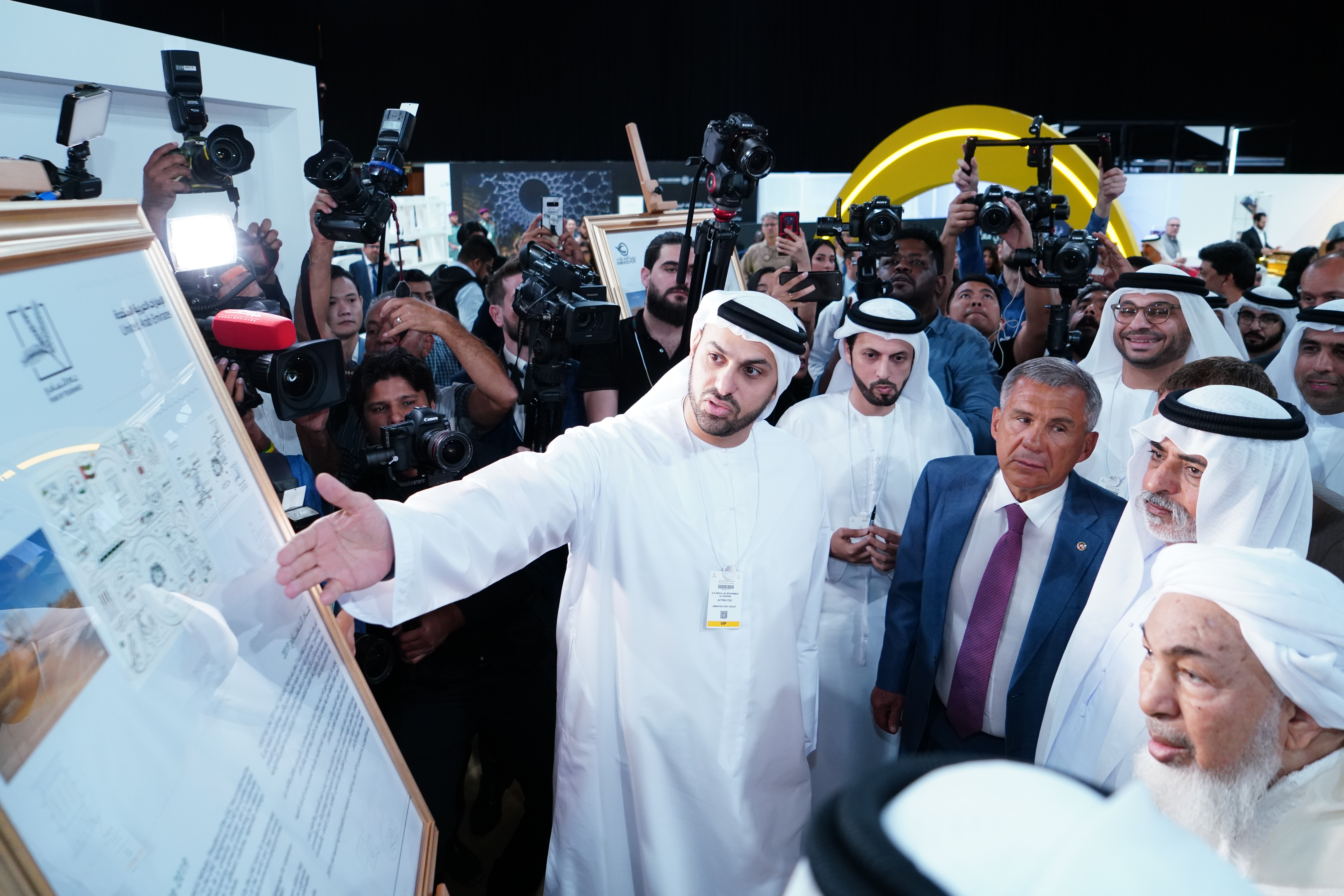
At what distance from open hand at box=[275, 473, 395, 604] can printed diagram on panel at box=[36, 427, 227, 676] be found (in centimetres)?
20

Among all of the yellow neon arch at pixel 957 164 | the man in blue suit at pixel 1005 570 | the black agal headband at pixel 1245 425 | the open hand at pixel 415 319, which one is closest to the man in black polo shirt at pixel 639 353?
the open hand at pixel 415 319

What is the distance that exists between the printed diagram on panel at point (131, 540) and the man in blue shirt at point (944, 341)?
267 cm

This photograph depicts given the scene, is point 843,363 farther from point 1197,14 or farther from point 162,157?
point 1197,14

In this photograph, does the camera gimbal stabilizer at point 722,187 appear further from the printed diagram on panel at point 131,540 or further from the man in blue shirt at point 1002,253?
the printed diagram on panel at point 131,540

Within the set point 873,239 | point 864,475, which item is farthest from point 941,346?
point 864,475

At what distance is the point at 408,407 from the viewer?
246 cm

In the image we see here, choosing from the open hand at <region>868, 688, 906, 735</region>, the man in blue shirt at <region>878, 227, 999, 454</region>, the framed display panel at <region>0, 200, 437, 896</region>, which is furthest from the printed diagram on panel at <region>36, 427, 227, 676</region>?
the man in blue shirt at <region>878, 227, 999, 454</region>

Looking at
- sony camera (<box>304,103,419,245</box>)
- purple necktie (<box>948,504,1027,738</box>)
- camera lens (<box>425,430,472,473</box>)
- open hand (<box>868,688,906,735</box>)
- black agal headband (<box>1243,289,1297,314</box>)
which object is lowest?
open hand (<box>868,688,906,735</box>)

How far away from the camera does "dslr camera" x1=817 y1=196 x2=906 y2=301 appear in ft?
12.2

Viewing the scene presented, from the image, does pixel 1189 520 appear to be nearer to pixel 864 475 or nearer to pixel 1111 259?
pixel 864 475

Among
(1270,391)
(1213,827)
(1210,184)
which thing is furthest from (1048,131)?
(1213,827)

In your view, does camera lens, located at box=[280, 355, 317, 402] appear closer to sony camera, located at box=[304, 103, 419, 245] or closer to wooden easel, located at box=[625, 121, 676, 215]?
sony camera, located at box=[304, 103, 419, 245]

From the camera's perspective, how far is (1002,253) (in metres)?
5.31

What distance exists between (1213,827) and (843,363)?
2140 mm
